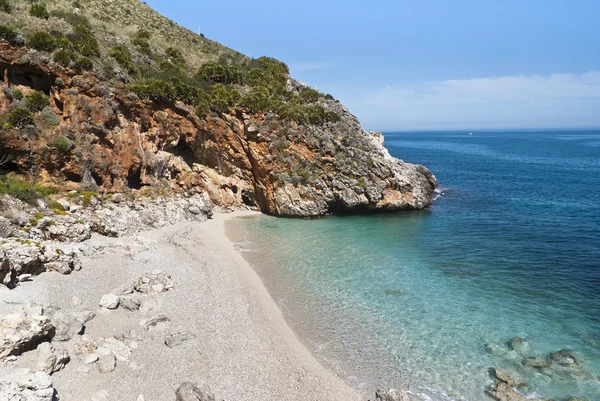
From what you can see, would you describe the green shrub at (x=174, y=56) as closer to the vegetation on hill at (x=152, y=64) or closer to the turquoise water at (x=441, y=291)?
the vegetation on hill at (x=152, y=64)

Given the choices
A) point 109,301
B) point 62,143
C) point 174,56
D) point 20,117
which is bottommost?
point 109,301

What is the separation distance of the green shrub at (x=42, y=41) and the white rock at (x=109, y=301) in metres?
22.1

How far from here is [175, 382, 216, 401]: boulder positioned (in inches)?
409

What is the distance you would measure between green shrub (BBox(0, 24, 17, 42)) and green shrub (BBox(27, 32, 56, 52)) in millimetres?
931

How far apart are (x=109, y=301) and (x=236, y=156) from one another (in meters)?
23.2

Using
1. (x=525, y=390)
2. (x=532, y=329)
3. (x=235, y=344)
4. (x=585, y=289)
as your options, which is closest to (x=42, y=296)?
(x=235, y=344)

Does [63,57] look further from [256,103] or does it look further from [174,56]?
[256,103]

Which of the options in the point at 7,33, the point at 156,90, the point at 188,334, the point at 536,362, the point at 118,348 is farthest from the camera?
the point at 156,90

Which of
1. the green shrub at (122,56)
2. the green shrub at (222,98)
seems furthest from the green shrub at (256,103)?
the green shrub at (122,56)

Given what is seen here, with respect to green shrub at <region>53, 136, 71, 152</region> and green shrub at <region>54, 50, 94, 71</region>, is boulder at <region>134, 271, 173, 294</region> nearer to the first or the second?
green shrub at <region>53, 136, 71, 152</region>

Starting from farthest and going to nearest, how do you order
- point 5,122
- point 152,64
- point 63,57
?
1. point 152,64
2. point 63,57
3. point 5,122

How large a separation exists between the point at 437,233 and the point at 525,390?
18.3 meters

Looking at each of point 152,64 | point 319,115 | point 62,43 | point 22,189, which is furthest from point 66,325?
point 319,115

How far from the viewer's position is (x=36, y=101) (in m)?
26.3
